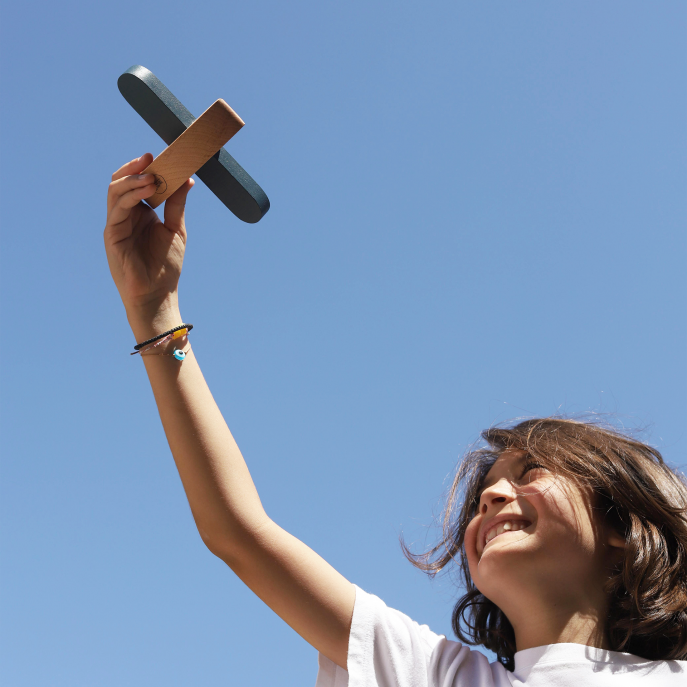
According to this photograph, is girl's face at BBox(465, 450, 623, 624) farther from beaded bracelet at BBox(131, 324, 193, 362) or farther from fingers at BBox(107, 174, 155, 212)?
fingers at BBox(107, 174, 155, 212)

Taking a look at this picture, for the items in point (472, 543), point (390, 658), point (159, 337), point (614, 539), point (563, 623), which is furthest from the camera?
point (472, 543)

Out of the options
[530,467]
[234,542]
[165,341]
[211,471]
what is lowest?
[234,542]

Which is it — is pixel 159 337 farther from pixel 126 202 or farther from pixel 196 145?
pixel 196 145

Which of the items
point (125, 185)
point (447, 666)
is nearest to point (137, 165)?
point (125, 185)

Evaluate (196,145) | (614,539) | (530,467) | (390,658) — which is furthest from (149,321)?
(614,539)

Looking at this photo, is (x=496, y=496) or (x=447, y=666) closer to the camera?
(x=447, y=666)

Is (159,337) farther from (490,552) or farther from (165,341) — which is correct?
(490,552)

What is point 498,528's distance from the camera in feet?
9.73

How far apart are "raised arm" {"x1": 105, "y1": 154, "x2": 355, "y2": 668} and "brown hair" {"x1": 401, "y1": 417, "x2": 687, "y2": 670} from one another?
1024mm

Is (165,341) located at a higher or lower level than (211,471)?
higher

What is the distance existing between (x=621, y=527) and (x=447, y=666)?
0.96 metres

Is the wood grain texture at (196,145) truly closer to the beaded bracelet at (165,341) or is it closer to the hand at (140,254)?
the hand at (140,254)

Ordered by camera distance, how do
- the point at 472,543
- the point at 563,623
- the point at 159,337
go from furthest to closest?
1. the point at 472,543
2. the point at 159,337
3. the point at 563,623

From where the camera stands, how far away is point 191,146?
9.09ft
